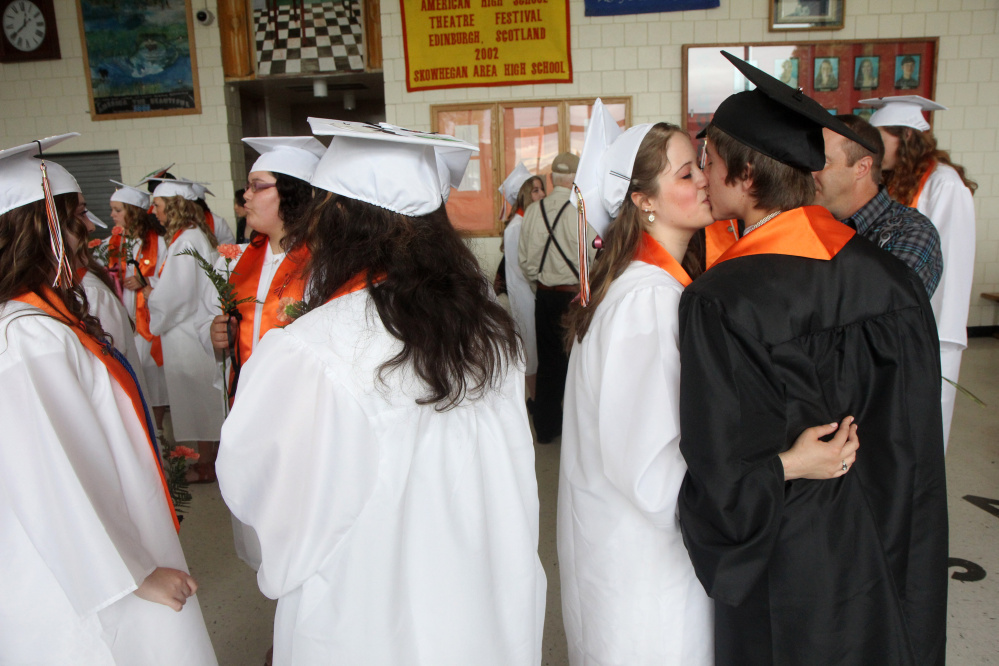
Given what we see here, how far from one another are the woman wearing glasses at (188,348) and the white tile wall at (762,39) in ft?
12.8

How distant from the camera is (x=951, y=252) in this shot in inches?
113

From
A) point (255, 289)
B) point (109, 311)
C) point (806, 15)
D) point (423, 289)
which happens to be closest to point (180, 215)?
point (109, 311)

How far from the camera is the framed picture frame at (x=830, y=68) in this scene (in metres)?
6.36

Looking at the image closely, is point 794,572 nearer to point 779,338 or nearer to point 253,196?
point 779,338

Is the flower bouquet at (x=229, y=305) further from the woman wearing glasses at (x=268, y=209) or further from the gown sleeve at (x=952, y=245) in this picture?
the gown sleeve at (x=952, y=245)

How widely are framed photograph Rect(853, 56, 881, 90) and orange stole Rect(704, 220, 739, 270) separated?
5.62 meters

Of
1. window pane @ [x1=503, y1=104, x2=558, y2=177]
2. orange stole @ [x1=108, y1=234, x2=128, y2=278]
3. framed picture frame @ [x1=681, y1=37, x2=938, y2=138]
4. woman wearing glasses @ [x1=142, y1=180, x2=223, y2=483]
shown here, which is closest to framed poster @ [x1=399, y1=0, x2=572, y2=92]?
window pane @ [x1=503, y1=104, x2=558, y2=177]

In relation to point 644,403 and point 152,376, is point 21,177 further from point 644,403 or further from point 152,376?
point 152,376

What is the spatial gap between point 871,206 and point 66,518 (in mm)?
2448

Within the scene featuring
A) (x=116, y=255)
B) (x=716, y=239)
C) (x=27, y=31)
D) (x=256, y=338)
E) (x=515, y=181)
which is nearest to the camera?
(x=716, y=239)

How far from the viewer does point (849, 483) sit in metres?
1.22

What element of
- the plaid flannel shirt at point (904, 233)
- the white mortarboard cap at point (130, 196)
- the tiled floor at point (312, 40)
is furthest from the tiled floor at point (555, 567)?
the tiled floor at point (312, 40)

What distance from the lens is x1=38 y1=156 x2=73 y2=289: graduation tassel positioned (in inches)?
53.9

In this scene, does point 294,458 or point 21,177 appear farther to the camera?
point 21,177
